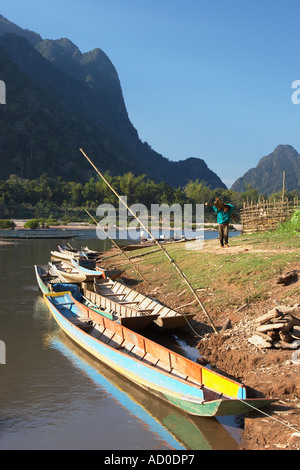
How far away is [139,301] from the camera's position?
1323 cm

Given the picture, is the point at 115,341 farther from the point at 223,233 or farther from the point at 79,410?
the point at 223,233

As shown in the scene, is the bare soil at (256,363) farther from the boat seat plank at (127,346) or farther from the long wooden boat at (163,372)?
the boat seat plank at (127,346)

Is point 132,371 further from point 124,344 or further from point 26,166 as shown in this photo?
point 26,166

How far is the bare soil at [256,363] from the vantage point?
609 centimetres

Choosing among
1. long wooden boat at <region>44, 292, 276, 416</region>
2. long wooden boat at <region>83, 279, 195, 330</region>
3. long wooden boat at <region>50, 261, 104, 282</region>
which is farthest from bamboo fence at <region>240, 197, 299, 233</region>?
long wooden boat at <region>44, 292, 276, 416</region>

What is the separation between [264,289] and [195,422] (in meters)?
5.19

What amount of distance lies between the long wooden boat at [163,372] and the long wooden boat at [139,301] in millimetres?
1339

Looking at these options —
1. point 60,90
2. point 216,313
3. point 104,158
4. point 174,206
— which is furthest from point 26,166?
point 216,313

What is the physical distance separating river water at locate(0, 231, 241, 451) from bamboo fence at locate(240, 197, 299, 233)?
13762mm

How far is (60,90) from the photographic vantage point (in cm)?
19125

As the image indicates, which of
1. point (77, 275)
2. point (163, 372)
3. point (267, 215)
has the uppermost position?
point (267, 215)

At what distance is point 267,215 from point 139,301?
1232 centimetres

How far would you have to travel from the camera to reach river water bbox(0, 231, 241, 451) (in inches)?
259

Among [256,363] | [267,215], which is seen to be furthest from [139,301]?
[267,215]
